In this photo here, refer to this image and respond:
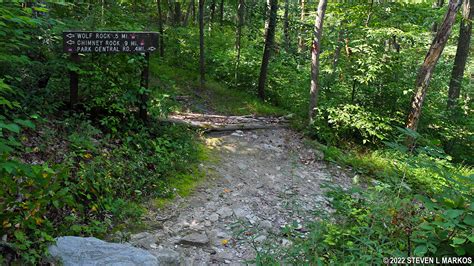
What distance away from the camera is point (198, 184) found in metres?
6.83

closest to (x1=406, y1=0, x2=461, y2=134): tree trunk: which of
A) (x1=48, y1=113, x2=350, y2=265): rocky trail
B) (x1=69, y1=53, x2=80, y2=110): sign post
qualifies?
(x1=48, y1=113, x2=350, y2=265): rocky trail

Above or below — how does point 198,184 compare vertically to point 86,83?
below

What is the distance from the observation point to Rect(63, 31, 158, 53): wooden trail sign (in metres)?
6.63

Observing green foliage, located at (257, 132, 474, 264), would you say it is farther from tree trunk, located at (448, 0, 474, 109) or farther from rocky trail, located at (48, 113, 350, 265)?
tree trunk, located at (448, 0, 474, 109)

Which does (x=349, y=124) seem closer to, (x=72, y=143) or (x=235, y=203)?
(x=235, y=203)

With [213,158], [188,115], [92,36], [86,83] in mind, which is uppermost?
[92,36]

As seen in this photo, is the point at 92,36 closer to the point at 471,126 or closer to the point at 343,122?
the point at 343,122

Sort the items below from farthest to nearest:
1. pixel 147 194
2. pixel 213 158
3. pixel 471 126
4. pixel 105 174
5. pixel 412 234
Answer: pixel 471 126, pixel 213 158, pixel 147 194, pixel 105 174, pixel 412 234

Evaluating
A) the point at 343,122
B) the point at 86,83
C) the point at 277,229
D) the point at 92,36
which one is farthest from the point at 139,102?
the point at 343,122

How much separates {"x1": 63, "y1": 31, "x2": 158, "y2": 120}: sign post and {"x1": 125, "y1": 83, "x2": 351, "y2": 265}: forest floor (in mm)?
2367

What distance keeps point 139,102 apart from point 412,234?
5.90 metres

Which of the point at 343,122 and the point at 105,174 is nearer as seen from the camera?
the point at 105,174

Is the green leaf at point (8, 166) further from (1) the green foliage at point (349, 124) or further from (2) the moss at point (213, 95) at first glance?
(1) the green foliage at point (349, 124)

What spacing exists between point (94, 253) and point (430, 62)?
29.5ft
